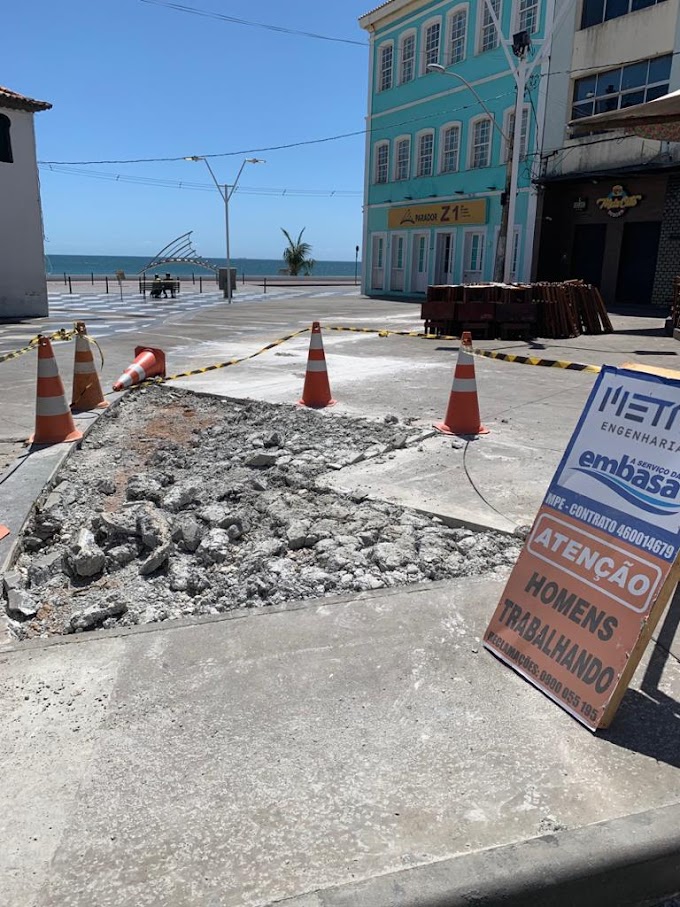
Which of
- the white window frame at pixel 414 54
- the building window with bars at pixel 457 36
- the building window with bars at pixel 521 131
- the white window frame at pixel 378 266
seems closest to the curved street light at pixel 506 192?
the building window with bars at pixel 521 131

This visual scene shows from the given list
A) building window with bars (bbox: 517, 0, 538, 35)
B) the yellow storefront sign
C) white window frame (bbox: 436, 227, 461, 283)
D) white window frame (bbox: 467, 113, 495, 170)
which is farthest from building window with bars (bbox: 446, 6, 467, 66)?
white window frame (bbox: 436, 227, 461, 283)

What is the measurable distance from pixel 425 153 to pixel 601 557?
31958mm

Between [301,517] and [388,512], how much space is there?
57cm

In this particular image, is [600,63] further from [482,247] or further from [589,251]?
[482,247]

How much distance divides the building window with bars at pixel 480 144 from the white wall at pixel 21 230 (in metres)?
17.1

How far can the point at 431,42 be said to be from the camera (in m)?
29.8

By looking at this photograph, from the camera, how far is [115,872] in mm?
1878

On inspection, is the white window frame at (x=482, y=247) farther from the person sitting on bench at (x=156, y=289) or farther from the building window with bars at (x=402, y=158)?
the person sitting on bench at (x=156, y=289)

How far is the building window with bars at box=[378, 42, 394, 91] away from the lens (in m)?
32.2

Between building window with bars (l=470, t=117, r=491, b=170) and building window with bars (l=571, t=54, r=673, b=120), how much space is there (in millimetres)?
4084

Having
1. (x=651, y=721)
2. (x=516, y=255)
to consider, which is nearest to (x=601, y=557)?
(x=651, y=721)

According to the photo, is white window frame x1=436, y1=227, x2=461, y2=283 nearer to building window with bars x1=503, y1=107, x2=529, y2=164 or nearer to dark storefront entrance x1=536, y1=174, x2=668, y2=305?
building window with bars x1=503, y1=107, x2=529, y2=164

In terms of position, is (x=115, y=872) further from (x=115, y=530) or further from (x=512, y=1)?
(x=512, y=1)

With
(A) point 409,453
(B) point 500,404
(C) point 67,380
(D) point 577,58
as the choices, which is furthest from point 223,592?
(D) point 577,58
